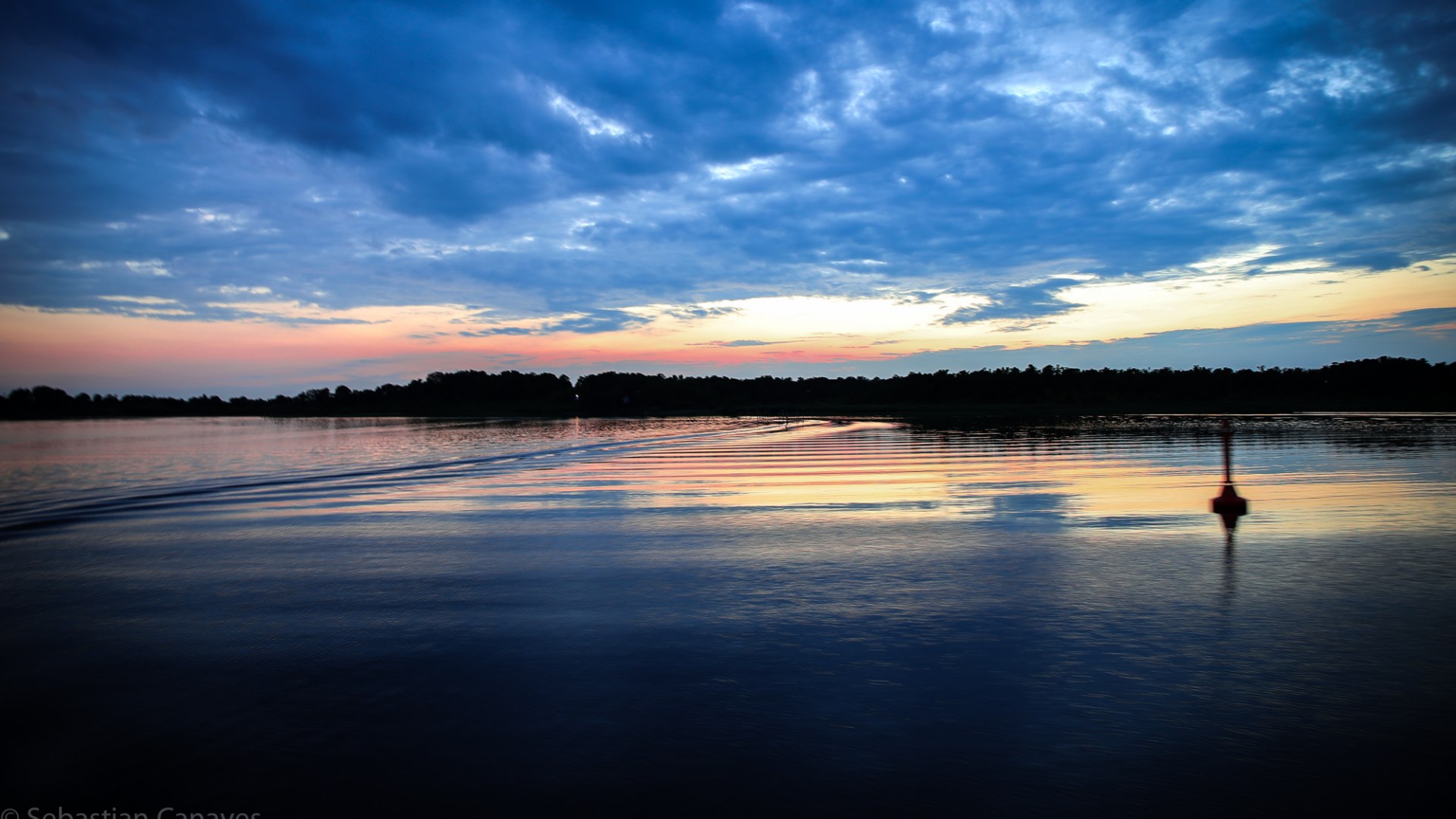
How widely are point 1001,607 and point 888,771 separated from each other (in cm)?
322

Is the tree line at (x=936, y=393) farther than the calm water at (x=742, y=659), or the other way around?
the tree line at (x=936, y=393)

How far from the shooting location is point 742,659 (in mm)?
5508

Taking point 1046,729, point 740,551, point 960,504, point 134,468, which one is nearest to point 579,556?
point 740,551

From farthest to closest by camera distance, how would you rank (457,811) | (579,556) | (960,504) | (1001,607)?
(960,504)
(579,556)
(1001,607)
(457,811)

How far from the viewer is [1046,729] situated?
14.2ft

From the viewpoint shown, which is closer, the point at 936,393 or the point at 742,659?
the point at 742,659

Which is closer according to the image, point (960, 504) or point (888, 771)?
point (888, 771)

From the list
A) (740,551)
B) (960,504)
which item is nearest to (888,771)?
(740,551)

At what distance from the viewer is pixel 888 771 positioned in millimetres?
3932

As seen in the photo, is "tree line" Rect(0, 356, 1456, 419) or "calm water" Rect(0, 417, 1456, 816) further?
"tree line" Rect(0, 356, 1456, 419)

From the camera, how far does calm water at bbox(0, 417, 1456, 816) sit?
3.88 metres

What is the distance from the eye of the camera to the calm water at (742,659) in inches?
153

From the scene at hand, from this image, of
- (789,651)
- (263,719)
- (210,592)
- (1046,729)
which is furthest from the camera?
(210,592)

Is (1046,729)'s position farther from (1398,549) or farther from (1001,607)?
(1398,549)
